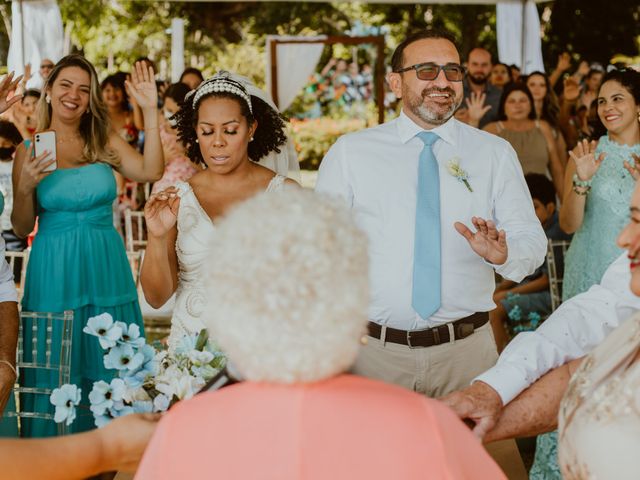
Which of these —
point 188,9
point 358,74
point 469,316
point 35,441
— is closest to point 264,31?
point 188,9

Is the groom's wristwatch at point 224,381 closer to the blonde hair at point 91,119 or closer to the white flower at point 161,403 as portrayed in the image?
the white flower at point 161,403

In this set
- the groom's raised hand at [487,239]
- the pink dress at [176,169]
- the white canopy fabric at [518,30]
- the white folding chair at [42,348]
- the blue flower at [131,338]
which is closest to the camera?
the blue flower at [131,338]

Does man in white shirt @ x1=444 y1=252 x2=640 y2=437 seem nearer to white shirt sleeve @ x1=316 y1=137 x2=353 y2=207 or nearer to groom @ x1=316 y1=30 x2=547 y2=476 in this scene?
groom @ x1=316 y1=30 x2=547 y2=476

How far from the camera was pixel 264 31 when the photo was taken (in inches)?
740

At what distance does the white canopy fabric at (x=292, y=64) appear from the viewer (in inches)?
493

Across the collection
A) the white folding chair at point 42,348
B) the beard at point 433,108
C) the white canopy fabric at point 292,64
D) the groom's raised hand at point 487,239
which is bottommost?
the white folding chair at point 42,348

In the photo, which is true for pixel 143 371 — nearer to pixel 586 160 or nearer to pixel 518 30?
pixel 586 160

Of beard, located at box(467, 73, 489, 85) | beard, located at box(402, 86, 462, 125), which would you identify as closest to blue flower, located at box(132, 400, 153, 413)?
beard, located at box(402, 86, 462, 125)

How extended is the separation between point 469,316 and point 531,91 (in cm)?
451

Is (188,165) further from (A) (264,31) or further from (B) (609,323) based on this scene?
(A) (264,31)

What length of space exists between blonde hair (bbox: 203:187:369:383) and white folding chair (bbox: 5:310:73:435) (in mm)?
1957

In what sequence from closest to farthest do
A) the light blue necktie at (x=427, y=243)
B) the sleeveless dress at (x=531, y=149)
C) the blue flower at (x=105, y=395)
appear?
the blue flower at (x=105, y=395) < the light blue necktie at (x=427, y=243) < the sleeveless dress at (x=531, y=149)

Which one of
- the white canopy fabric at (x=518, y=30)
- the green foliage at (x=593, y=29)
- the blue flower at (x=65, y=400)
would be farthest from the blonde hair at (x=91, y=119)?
the green foliage at (x=593, y=29)

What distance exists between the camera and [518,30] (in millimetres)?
10047
